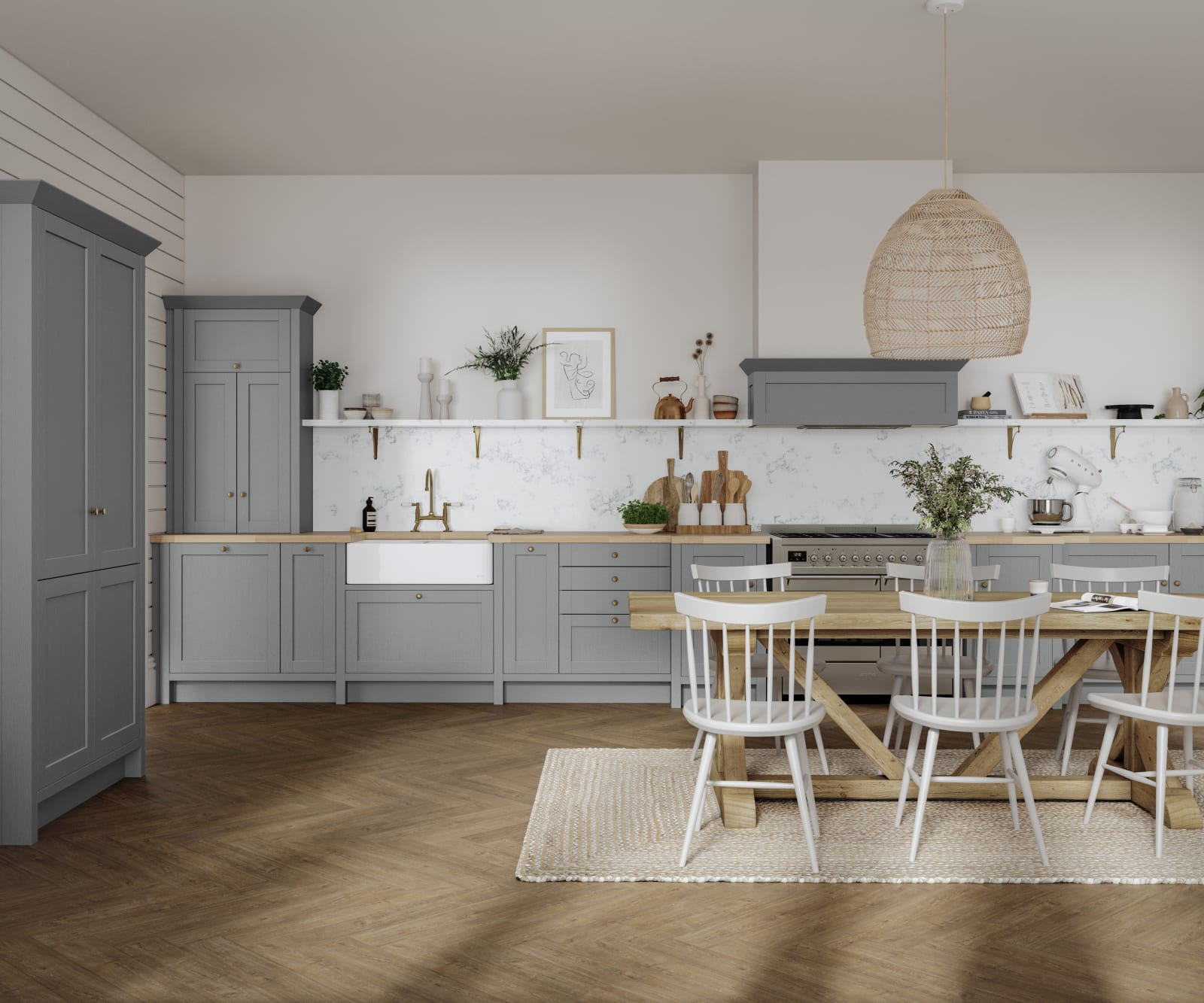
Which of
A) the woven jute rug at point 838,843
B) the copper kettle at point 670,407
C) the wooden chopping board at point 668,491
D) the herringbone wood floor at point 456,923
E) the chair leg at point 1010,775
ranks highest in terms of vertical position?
the copper kettle at point 670,407

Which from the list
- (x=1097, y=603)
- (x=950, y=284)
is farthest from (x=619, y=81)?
(x=1097, y=603)

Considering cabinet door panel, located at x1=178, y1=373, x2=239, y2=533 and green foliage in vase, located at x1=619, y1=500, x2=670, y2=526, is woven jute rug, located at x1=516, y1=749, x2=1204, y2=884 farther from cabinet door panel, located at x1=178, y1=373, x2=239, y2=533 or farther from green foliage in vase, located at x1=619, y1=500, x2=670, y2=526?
cabinet door panel, located at x1=178, y1=373, x2=239, y2=533

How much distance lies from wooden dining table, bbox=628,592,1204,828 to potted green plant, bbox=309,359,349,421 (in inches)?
116

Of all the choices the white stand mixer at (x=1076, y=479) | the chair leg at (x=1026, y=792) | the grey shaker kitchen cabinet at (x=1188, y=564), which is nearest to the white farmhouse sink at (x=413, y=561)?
the chair leg at (x=1026, y=792)

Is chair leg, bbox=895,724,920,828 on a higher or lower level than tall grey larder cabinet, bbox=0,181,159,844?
lower

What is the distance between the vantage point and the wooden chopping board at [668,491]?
621 cm

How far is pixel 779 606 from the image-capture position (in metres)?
3.21

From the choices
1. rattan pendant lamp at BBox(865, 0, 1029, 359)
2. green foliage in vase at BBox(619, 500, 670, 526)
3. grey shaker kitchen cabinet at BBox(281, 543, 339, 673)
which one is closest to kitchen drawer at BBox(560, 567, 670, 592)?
green foliage in vase at BBox(619, 500, 670, 526)

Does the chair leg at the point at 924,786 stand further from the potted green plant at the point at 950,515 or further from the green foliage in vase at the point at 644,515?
the green foliage in vase at the point at 644,515

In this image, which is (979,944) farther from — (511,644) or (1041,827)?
(511,644)

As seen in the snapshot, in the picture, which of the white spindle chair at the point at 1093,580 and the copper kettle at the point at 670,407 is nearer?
the white spindle chair at the point at 1093,580

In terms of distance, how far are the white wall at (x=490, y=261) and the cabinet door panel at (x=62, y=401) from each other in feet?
8.34

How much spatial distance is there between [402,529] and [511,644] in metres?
1.17

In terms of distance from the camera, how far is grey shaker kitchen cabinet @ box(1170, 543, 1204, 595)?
5715mm
